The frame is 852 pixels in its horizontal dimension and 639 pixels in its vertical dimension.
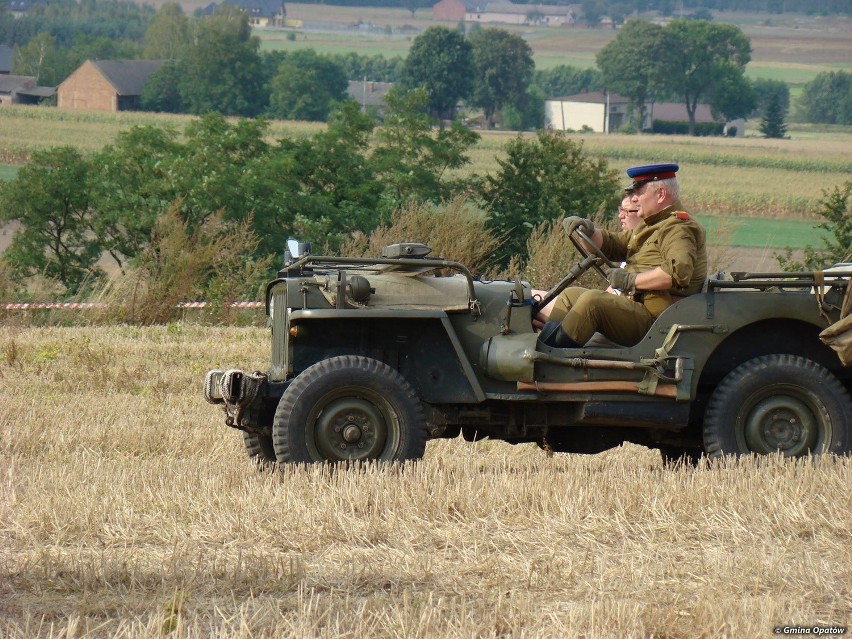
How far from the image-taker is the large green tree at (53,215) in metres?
30.3

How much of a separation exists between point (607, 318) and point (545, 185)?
77.5 ft

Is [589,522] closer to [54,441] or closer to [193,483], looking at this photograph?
[193,483]

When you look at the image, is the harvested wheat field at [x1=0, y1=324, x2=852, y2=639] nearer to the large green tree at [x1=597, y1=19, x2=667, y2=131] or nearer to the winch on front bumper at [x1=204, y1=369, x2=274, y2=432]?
the winch on front bumper at [x1=204, y1=369, x2=274, y2=432]

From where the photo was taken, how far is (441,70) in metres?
113

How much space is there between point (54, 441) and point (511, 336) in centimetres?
330

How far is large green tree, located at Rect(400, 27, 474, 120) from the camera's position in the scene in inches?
4427

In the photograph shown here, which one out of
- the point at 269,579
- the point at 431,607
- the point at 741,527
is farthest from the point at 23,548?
the point at 741,527

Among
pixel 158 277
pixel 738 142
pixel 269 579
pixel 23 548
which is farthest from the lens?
pixel 738 142

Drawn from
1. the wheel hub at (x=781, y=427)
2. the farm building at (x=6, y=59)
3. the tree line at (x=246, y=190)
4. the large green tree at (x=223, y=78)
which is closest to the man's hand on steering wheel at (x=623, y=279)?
the wheel hub at (x=781, y=427)

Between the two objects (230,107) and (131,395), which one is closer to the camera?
(131,395)

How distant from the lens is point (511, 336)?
7.53 metres

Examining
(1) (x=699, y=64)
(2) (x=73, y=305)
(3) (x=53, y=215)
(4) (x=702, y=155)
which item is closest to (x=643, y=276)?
(2) (x=73, y=305)

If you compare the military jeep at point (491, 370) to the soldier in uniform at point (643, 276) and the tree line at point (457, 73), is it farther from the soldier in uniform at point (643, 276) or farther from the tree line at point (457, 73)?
the tree line at point (457, 73)

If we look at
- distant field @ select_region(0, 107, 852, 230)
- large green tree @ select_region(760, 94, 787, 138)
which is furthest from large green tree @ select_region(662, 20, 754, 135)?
distant field @ select_region(0, 107, 852, 230)
